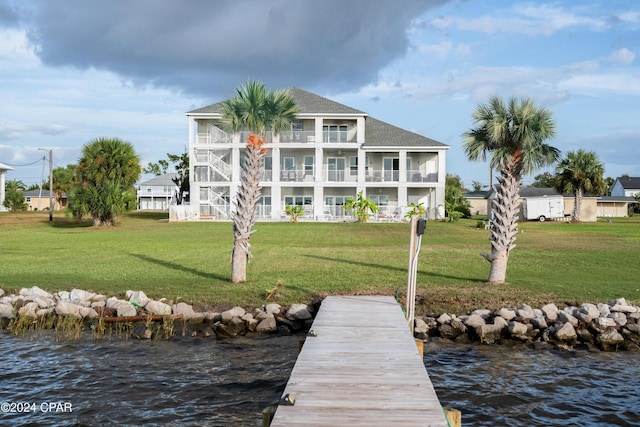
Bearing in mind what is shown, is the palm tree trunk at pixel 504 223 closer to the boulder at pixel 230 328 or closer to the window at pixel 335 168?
the boulder at pixel 230 328

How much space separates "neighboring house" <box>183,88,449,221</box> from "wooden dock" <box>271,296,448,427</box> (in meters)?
42.2

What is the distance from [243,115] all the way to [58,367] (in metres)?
8.04

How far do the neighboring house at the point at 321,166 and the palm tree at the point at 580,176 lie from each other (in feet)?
44.8

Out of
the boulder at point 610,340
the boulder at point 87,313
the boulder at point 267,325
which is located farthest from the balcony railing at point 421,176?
the boulder at point 87,313

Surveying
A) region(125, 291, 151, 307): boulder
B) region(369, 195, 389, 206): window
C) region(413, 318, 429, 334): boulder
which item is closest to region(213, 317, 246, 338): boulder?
region(125, 291, 151, 307): boulder

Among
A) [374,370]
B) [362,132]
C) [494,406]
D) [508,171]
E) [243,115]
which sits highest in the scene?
[362,132]

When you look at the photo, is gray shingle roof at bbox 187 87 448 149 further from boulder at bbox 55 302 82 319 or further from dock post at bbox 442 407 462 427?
dock post at bbox 442 407 462 427

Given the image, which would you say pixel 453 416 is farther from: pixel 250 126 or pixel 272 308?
pixel 250 126

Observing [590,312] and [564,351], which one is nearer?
[564,351]

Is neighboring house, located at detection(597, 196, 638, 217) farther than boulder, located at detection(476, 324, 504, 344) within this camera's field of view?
Yes

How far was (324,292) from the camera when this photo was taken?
47.1ft

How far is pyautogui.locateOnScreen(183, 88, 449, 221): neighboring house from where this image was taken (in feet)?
171

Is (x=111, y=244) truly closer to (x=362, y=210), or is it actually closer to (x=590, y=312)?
(x=590, y=312)

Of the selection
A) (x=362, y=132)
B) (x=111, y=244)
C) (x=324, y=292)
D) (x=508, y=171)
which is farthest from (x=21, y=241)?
(x=362, y=132)
